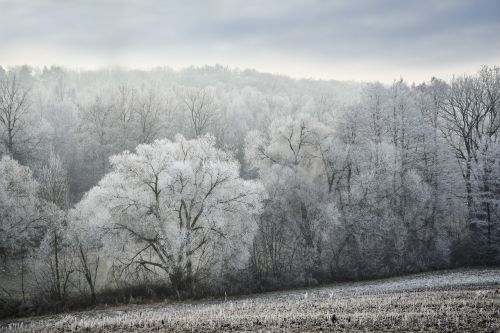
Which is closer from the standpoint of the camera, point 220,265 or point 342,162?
point 220,265

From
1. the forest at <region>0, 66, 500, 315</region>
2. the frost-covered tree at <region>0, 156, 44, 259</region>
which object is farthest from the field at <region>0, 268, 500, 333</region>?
the frost-covered tree at <region>0, 156, 44, 259</region>

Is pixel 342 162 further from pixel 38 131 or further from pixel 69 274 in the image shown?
pixel 38 131

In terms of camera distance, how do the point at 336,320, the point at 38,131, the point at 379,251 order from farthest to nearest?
the point at 38,131 < the point at 379,251 < the point at 336,320

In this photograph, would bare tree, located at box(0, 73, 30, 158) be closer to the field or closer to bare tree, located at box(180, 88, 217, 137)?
bare tree, located at box(180, 88, 217, 137)

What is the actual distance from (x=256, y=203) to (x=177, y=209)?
6722 mm

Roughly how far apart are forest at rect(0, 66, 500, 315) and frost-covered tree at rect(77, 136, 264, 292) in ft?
0.37

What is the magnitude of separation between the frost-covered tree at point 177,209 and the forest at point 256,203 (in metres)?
0.11

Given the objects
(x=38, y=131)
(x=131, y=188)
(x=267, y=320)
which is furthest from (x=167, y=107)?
(x=267, y=320)

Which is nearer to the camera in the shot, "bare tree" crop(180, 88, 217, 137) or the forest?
the forest

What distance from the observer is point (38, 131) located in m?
58.8

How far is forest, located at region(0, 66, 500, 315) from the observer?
→ 35.1 meters

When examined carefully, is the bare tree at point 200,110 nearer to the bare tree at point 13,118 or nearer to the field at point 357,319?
the bare tree at point 13,118

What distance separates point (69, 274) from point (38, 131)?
29.1 m

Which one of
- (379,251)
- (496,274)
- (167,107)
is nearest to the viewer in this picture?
(496,274)
